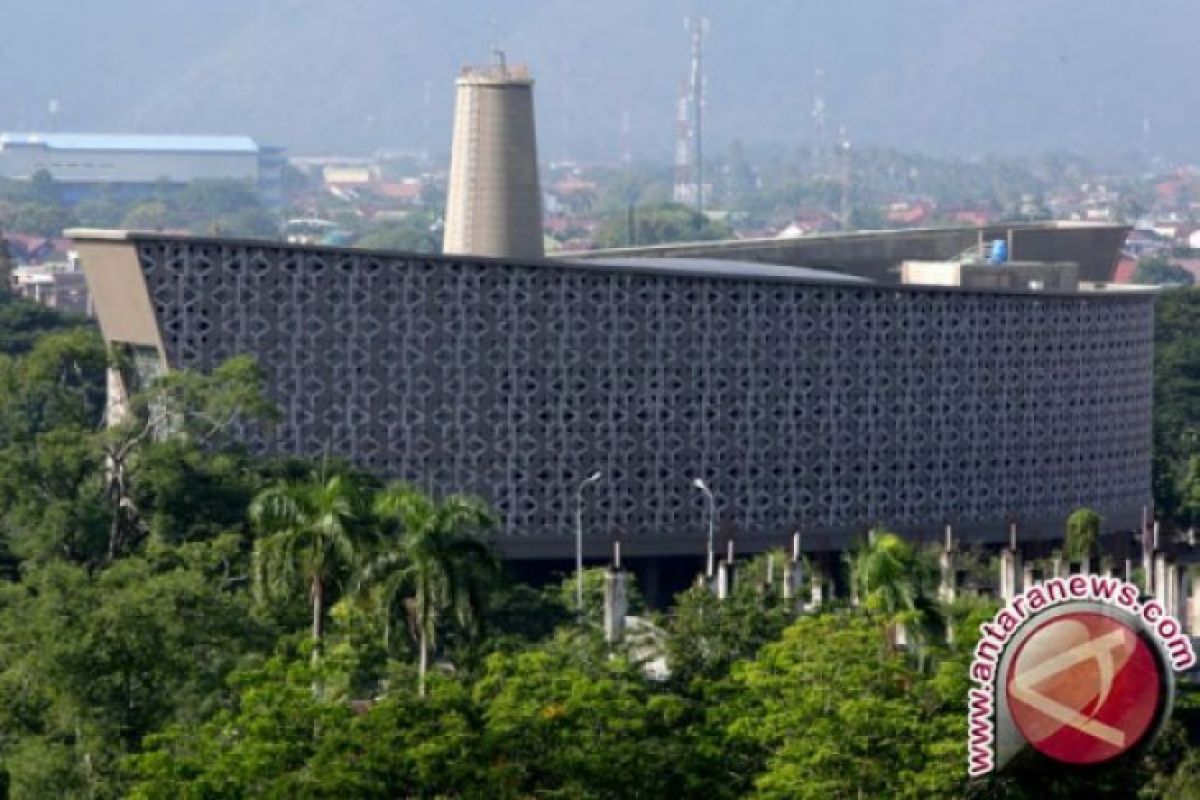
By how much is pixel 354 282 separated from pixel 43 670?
131 feet

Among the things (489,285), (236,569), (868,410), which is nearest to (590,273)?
(489,285)

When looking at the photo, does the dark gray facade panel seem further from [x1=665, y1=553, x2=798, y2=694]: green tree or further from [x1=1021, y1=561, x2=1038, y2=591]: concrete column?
[x1=665, y1=553, x2=798, y2=694]: green tree

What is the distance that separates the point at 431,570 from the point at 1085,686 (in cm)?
2086

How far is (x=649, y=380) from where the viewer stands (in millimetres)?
100062

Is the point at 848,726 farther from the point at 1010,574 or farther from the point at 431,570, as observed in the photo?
the point at 1010,574

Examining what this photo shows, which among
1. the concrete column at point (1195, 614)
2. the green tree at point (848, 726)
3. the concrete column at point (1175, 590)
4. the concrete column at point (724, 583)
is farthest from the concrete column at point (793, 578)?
the green tree at point (848, 726)

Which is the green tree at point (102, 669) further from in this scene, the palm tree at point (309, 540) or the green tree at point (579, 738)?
the green tree at point (579, 738)

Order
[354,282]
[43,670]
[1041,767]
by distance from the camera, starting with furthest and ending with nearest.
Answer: [354,282], [43,670], [1041,767]

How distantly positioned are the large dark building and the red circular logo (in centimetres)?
5688

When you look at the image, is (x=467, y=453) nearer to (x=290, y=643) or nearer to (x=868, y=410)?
(x=868, y=410)

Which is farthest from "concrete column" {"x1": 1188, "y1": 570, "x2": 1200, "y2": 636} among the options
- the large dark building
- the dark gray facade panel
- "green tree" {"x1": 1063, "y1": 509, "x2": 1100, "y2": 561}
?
the dark gray facade panel

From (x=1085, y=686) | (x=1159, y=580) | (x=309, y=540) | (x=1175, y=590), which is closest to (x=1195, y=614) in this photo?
(x=1175, y=590)

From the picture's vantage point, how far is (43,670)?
2237 inches

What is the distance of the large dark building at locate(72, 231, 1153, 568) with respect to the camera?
9556 centimetres
